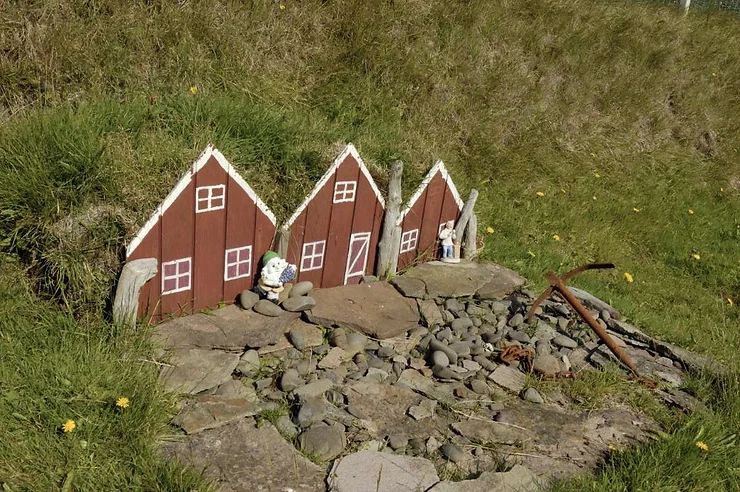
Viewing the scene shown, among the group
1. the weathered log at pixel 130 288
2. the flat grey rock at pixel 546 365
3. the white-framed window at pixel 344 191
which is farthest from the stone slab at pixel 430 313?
the weathered log at pixel 130 288

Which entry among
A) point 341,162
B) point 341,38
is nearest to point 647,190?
point 341,38

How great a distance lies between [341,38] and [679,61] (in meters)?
6.79

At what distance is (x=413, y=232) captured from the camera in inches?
207

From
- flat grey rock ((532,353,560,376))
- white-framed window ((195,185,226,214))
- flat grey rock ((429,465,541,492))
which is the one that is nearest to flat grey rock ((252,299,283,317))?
white-framed window ((195,185,226,214))

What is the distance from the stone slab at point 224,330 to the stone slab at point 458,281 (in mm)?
1164

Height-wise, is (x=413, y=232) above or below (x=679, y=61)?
below

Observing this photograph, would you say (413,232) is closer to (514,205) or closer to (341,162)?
(341,162)

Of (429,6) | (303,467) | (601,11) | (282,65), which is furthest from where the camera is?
(601,11)

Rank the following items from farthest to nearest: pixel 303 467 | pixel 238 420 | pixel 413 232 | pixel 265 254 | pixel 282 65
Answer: pixel 282 65 < pixel 413 232 < pixel 265 254 < pixel 238 420 < pixel 303 467

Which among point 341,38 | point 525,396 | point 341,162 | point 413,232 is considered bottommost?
point 525,396

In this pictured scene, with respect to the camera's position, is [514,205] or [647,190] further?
[647,190]

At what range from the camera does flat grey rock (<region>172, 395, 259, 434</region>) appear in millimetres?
3377

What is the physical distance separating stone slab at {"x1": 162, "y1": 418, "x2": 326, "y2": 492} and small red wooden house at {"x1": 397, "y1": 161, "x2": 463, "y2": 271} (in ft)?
7.20

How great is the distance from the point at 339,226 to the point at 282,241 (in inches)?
20.0
